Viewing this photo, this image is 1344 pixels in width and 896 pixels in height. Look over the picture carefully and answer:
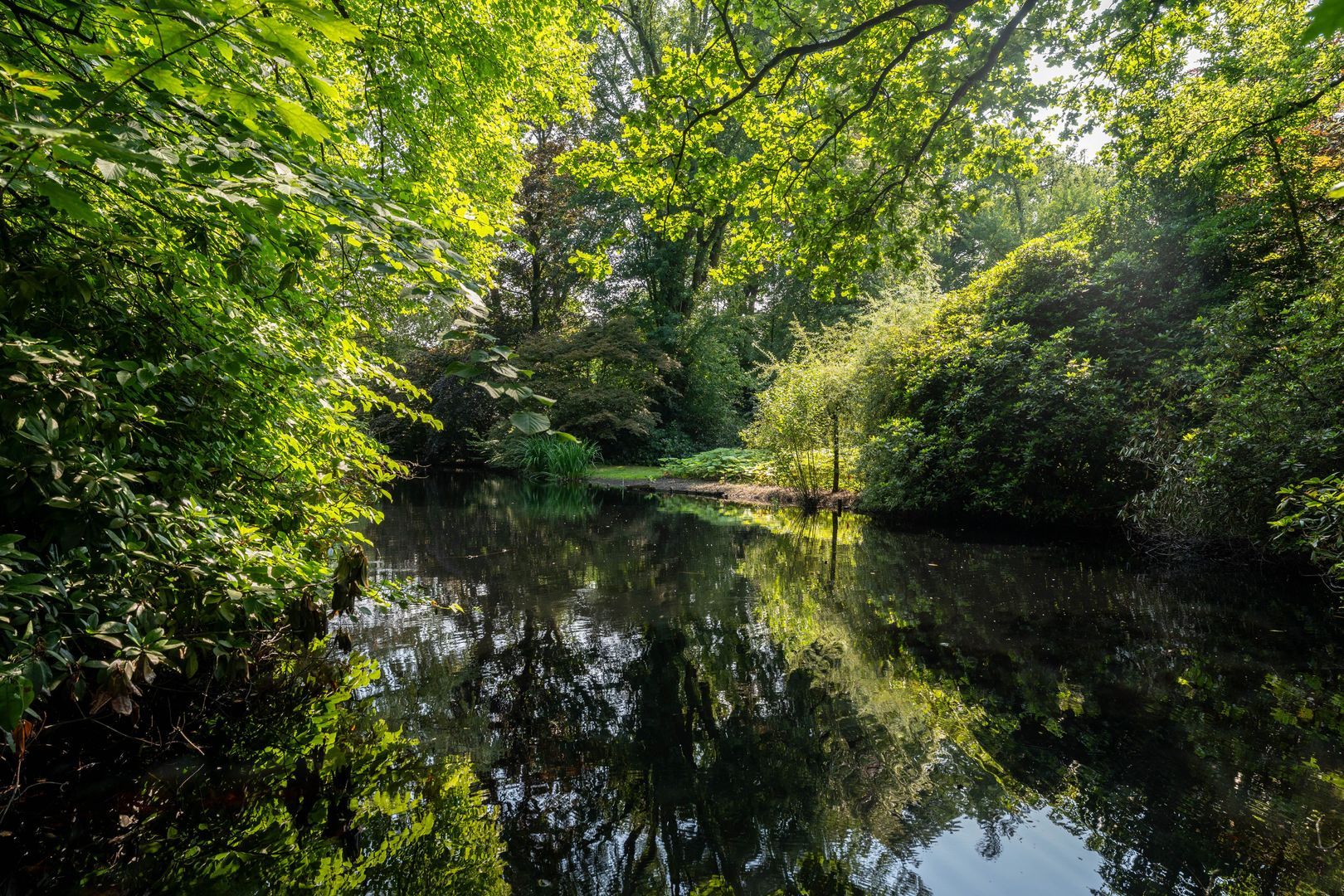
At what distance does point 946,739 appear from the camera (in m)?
3.36

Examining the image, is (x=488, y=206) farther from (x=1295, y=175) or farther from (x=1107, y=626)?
(x=1295, y=175)

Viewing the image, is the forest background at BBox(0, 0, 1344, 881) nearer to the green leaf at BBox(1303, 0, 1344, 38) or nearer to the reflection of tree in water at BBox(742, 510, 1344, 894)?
the green leaf at BBox(1303, 0, 1344, 38)

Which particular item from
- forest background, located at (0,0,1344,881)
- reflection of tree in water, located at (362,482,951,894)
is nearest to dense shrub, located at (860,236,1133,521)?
forest background, located at (0,0,1344,881)

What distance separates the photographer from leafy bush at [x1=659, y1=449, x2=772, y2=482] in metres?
15.6

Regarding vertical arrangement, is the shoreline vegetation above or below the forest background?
below

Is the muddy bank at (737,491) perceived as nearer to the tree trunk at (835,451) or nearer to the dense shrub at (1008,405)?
the tree trunk at (835,451)

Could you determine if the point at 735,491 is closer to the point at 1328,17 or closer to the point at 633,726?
the point at 633,726

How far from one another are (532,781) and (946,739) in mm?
2104

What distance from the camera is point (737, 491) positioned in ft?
48.2

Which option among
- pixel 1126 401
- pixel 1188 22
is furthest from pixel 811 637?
pixel 1188 22

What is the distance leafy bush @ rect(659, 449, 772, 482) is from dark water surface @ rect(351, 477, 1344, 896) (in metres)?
8.67

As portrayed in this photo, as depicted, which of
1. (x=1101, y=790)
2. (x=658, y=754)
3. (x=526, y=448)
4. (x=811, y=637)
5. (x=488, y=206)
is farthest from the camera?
(x=526, y=448)

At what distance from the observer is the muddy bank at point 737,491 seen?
40.8 ft

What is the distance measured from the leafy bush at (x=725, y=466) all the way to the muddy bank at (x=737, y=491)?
33 centimetres
